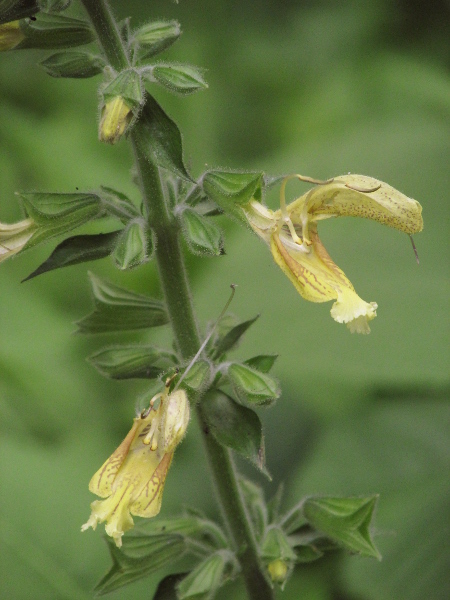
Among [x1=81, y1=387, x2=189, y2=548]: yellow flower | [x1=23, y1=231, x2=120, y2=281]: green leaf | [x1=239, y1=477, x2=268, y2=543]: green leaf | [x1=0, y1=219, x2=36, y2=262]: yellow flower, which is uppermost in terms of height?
[x1=0, y1=219, x2=36, y2=262]: yellow flower

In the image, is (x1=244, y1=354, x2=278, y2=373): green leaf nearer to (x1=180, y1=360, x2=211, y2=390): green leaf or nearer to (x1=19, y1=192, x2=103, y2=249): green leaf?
(x1=180, y1=360, x2=211, y2=390): green leaf

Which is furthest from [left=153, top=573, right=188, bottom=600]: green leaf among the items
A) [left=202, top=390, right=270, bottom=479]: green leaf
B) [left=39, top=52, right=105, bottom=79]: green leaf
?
A: [left=39, top=52, right=105, bottom=79]: green leaf

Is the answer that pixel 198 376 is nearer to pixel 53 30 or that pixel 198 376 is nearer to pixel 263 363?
pixel 263 363

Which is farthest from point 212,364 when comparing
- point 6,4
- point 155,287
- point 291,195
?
point 291,195

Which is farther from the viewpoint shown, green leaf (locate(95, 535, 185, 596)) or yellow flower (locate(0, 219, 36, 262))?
green leaf (locate(95, 535, 185, 596))

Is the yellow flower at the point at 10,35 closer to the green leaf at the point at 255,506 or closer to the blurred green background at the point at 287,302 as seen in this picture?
the blurred green background at the point at 287,302

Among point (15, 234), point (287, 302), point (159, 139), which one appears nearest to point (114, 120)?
point (159, 139)

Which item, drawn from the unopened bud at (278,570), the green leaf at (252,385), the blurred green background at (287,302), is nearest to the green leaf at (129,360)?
the green leaf at (252,385)
